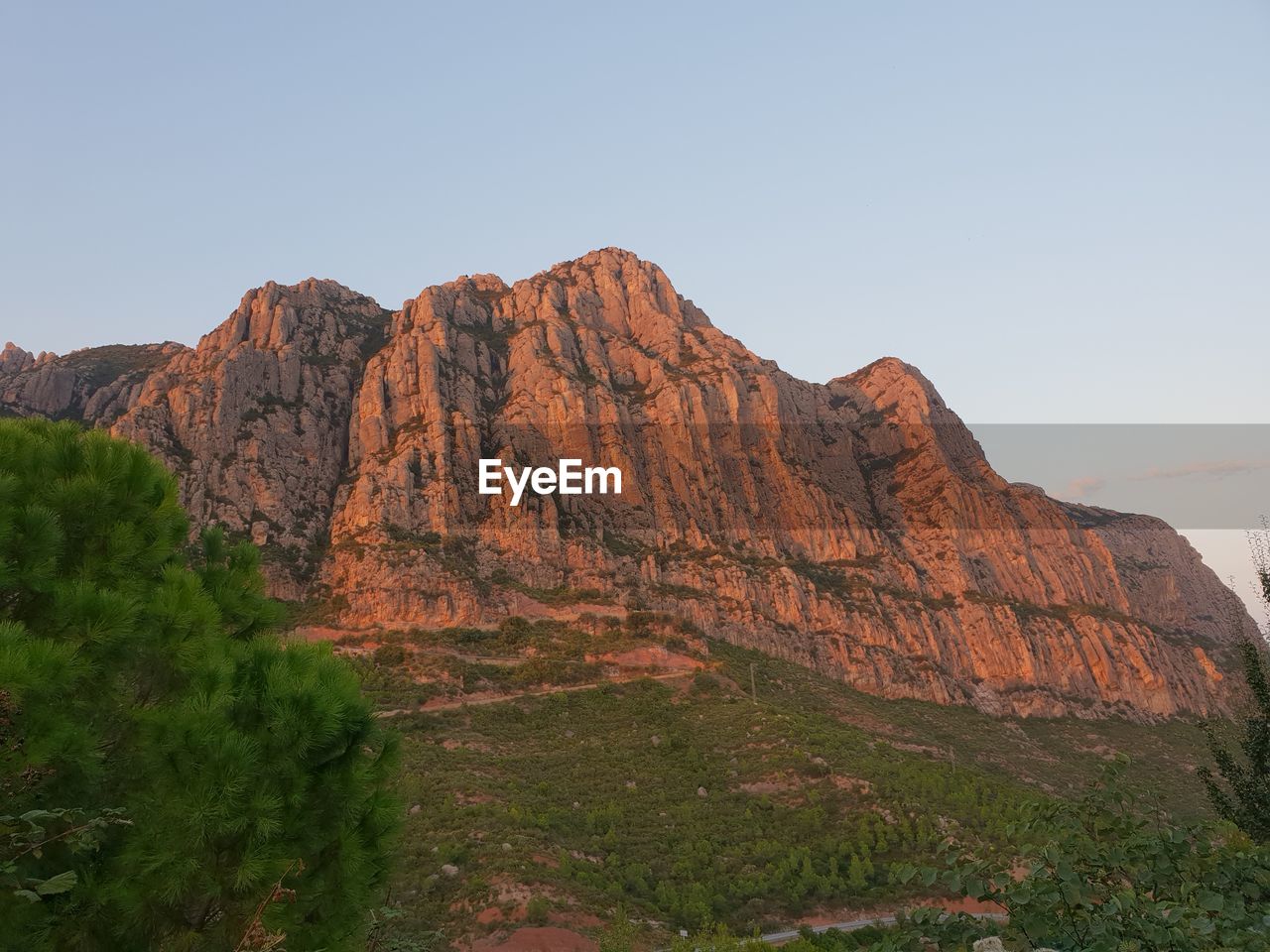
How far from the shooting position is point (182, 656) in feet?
25.9

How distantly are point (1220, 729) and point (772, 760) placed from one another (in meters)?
34.5

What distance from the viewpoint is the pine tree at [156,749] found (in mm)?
6309

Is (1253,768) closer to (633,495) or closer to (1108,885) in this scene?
(1108,885)

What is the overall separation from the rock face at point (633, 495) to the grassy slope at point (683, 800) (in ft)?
74.0

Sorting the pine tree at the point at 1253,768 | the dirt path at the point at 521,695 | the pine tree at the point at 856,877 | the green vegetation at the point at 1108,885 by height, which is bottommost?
the pine tree at the point at 856,877

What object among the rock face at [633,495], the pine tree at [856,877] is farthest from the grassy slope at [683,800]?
the rock face at [633,495]

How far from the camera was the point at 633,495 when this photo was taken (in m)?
111

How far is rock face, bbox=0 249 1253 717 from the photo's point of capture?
304 ft

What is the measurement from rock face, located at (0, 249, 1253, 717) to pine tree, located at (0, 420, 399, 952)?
248ft

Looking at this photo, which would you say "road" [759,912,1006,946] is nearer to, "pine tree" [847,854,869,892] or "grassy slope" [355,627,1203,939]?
"grassy slope" [355,627,1203,939]

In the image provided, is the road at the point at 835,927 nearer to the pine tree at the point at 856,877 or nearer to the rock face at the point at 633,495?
the pine tree at the point at 856,877

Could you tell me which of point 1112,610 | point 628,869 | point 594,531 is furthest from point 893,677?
point 628,869

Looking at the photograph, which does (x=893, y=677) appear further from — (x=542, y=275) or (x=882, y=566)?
(x=542, y=275)

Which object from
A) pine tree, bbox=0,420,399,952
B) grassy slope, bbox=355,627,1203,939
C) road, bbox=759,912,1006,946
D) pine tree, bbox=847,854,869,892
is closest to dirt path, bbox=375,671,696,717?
grassy slope, bbox=355,627,1203,939
